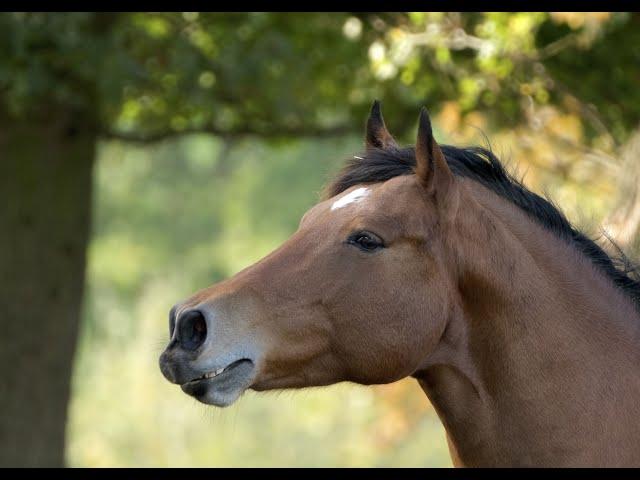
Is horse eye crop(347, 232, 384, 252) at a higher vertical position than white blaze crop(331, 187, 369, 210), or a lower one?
lower

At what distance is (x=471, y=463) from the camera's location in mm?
3680

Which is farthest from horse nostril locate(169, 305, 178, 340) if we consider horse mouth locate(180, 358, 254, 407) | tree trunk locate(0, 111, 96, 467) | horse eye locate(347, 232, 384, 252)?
tree trunk locate(0, 111, 96, 467)

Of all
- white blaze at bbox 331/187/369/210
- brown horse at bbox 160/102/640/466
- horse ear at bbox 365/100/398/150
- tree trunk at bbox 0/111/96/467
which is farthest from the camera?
tree trunk at bbox 0/111/96/467

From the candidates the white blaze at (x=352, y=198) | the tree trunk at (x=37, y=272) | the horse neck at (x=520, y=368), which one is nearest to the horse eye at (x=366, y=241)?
the white blaze at (x=352, y=198)

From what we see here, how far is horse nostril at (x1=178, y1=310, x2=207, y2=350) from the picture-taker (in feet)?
11.1

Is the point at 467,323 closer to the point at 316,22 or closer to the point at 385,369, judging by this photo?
the point at 385,369

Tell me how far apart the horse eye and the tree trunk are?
5.83m

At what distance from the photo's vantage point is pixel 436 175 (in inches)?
144

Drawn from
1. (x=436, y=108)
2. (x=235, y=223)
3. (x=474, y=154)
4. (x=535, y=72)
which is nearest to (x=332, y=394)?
(x=235, y=223)

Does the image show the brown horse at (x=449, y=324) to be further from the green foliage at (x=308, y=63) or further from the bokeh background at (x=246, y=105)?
the green foliage at (x=308, y=63)

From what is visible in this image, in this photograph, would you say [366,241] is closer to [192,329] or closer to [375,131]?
[192,329]

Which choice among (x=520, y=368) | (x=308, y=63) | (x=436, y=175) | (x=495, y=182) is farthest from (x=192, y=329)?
(x=308, y=63)

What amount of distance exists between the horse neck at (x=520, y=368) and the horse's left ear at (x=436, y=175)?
0.30 feet

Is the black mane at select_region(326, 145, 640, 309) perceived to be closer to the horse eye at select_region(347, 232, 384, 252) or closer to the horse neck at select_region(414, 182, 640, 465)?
the horse neck at select_region(414, 182, 640, 465)
